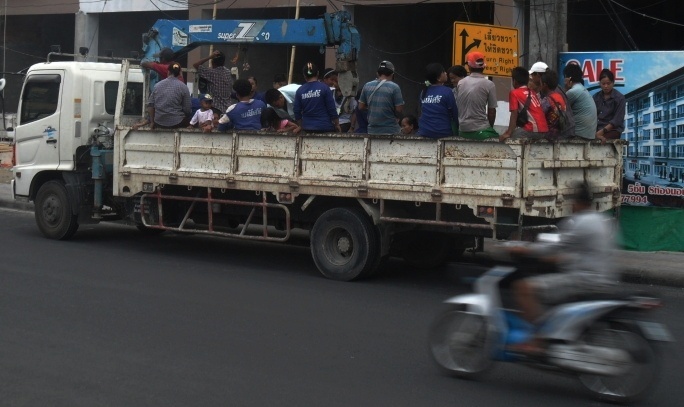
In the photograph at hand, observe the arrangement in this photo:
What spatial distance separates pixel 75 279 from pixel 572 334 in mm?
6132

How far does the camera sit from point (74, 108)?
1330cm

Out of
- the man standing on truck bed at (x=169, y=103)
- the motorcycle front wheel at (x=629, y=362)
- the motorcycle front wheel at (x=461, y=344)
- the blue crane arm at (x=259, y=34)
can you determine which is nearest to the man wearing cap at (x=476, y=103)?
the blue crane arm at (x=259, y=34)

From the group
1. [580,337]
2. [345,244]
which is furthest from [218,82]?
[580,337]

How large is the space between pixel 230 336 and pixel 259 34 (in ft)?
18.7

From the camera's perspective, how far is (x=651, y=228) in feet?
42.3

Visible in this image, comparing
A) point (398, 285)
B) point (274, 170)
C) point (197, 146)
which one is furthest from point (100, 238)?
point (398, 285)

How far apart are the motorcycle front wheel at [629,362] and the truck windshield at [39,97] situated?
9.56 meters

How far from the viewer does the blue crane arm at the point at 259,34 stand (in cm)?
1191

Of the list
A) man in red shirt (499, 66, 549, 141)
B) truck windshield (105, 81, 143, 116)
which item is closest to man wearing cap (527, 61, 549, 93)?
man in red shirt (499, 66, 549, 141)

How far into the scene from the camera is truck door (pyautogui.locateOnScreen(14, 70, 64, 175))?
Result: 13.5 m

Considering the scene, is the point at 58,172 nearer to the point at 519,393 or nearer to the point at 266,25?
the point at 266,25

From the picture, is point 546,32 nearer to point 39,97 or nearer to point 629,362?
point 39,97

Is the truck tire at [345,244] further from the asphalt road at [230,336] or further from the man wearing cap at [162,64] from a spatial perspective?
the man wearing cap at [162,64]

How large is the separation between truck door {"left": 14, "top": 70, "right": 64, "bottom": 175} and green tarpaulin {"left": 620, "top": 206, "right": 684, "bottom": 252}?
790cm
